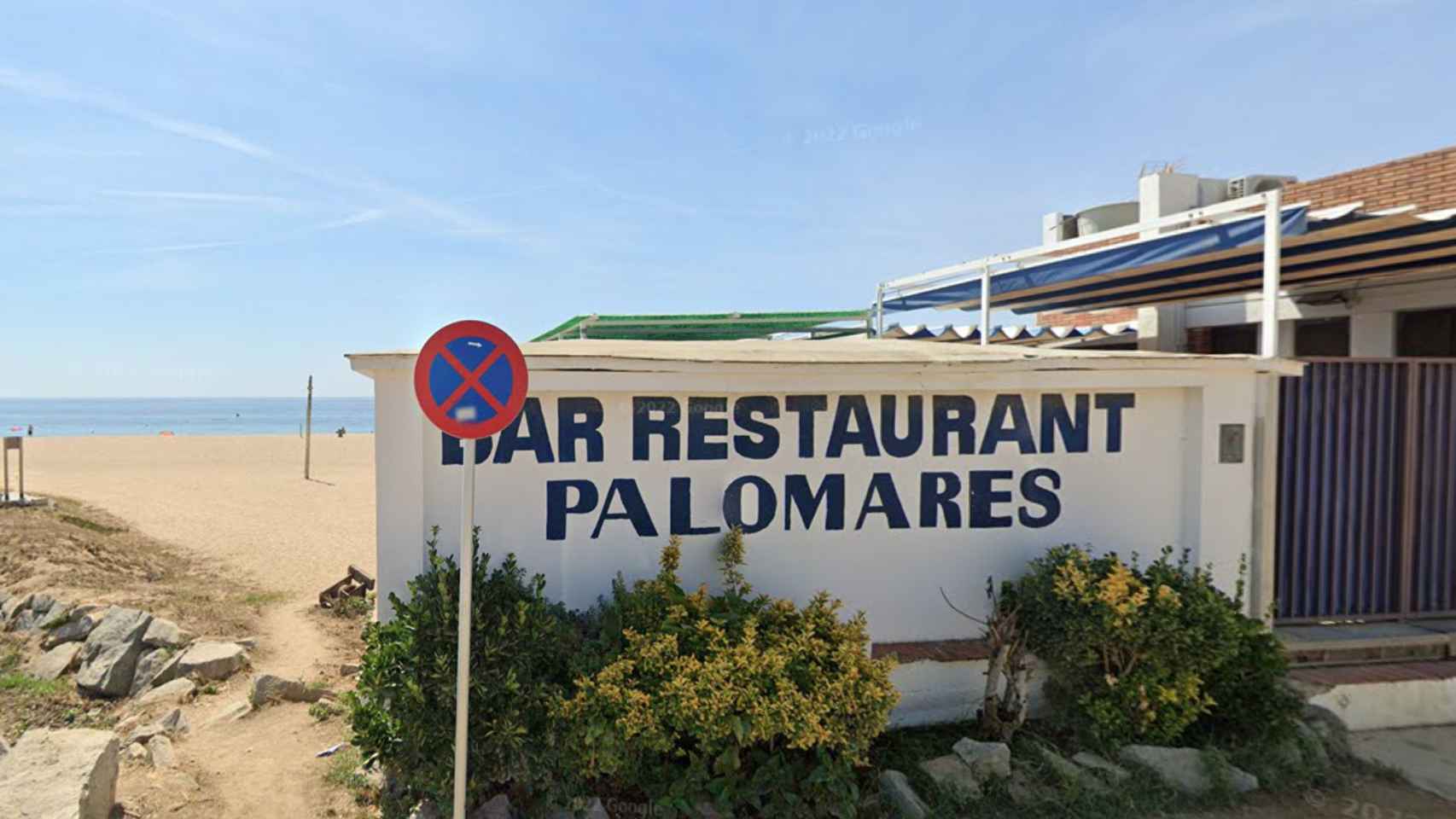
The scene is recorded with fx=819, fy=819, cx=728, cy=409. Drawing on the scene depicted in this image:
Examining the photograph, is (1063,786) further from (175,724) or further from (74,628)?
(74,628)

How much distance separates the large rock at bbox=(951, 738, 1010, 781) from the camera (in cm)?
451

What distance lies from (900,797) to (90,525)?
49.9 ft

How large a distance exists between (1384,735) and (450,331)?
6.29m

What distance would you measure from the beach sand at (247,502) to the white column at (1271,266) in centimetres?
1073

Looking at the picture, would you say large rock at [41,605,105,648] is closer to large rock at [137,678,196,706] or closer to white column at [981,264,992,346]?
large rock at [137,678,196,706]

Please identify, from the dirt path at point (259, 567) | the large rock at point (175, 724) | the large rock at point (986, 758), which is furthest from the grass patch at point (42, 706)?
the large rock at point (986, 758)

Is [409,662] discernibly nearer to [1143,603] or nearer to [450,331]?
[450,331]

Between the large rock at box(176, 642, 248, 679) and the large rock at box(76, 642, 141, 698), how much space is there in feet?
1.84

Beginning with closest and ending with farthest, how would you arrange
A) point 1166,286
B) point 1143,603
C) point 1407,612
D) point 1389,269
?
1. point 1143,603
2. point 1407,612
3. point 1389,269
4. point 1166,286

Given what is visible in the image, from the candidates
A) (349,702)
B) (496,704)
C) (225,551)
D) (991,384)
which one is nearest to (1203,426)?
(991,384)

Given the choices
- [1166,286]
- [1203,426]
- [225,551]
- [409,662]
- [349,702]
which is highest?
[1166,286]

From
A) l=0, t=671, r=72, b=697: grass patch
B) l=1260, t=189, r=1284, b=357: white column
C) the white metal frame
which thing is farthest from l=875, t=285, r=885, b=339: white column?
l=0, t=671, r=72, b=697: grass patch

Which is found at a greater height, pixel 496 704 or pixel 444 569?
pixel 444 569

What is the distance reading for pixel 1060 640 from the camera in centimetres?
495
